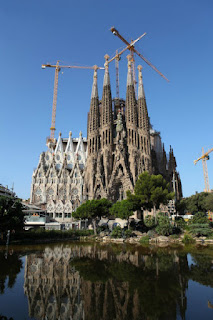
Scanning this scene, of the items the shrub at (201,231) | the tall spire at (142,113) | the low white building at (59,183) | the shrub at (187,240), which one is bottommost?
the shrub at (187,240)

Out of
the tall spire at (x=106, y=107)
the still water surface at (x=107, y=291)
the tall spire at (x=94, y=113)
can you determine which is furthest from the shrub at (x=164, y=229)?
the tall spire at (x=94, y=113)

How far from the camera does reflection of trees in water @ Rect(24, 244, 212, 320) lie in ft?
25.2

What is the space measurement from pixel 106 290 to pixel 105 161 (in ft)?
150

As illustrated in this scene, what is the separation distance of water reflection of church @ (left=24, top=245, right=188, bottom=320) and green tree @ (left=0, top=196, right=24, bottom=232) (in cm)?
1176

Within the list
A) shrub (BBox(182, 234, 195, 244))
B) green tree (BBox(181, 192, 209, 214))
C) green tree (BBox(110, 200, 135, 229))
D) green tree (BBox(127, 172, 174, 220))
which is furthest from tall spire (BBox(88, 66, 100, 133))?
shrub (BBox(182, 234, 195, 244))

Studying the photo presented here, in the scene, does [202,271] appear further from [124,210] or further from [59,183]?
[59,183]

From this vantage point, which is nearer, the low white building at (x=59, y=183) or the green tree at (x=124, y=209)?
the green tree at (x=124, y=209)

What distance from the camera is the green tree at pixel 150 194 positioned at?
117ft

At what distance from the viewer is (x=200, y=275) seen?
1205cm

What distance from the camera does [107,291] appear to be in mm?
9547

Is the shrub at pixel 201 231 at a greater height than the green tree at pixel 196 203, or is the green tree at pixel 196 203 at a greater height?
the green tree at pixel 196 203

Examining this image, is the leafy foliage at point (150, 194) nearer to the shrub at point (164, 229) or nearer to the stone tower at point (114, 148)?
the shrub at point (164, 229)

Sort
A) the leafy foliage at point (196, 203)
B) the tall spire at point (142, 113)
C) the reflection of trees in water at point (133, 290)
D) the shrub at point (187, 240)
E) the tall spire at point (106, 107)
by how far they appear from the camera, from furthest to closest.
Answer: the tall spire at point (142, 113) → the tall spire at point (106, 107) → the leafy foliage at point (196, 203) → the shrub at point (187, 240) → the reflection of trees in water at point (133, 290)

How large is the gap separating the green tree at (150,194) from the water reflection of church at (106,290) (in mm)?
21199
